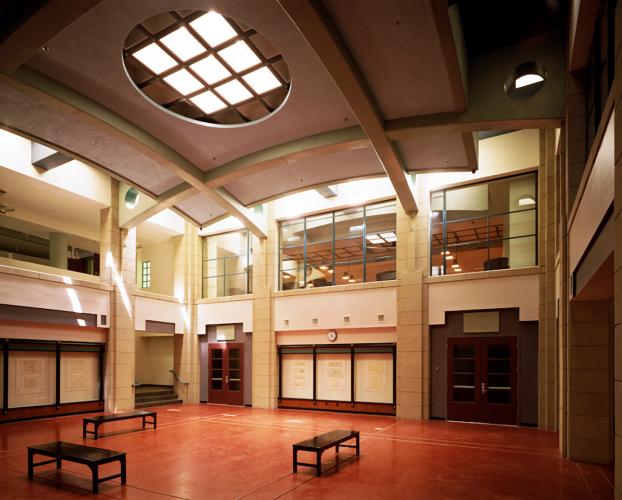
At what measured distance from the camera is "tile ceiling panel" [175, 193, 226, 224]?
50.0 feet

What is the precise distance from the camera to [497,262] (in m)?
13.3

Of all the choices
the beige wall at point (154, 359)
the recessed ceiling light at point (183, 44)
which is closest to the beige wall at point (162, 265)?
the beige wall at point (154, 359)

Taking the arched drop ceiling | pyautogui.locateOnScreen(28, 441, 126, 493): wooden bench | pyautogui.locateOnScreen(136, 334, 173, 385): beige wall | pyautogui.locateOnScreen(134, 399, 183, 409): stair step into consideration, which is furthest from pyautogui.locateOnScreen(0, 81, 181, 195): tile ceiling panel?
pyautogui.locateOnScreen(136, 334, 173, 385): beige wall

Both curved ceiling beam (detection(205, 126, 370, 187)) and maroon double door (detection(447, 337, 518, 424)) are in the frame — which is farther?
maroon double door (detection(447, 337, 518, 424))

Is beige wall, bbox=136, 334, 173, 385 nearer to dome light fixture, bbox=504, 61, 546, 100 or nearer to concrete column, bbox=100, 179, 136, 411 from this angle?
concrete column, bbox=100, 179, 136, 411

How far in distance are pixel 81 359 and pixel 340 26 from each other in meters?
12.6

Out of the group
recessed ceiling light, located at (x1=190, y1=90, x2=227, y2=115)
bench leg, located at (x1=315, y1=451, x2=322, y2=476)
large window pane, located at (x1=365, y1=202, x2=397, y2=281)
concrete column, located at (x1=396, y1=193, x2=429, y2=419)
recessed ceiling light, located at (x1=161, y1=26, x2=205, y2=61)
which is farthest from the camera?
large window pane, located at (x1=365, y1=202, x2=397, y2=281)

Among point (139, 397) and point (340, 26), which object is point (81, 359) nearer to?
point (139, 397)

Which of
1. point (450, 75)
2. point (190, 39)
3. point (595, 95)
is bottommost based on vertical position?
point (595, 95)

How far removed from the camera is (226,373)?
57.9 feet

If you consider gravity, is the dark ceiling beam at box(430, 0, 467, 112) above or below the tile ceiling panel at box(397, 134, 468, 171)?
above

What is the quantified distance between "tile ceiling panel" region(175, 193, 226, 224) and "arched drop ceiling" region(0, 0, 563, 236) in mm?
1006

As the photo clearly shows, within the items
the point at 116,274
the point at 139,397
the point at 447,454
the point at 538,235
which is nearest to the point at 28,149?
the point at 116,274

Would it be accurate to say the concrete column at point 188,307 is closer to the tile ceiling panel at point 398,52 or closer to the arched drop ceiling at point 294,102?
the arched drop ceiling at point 294,102
